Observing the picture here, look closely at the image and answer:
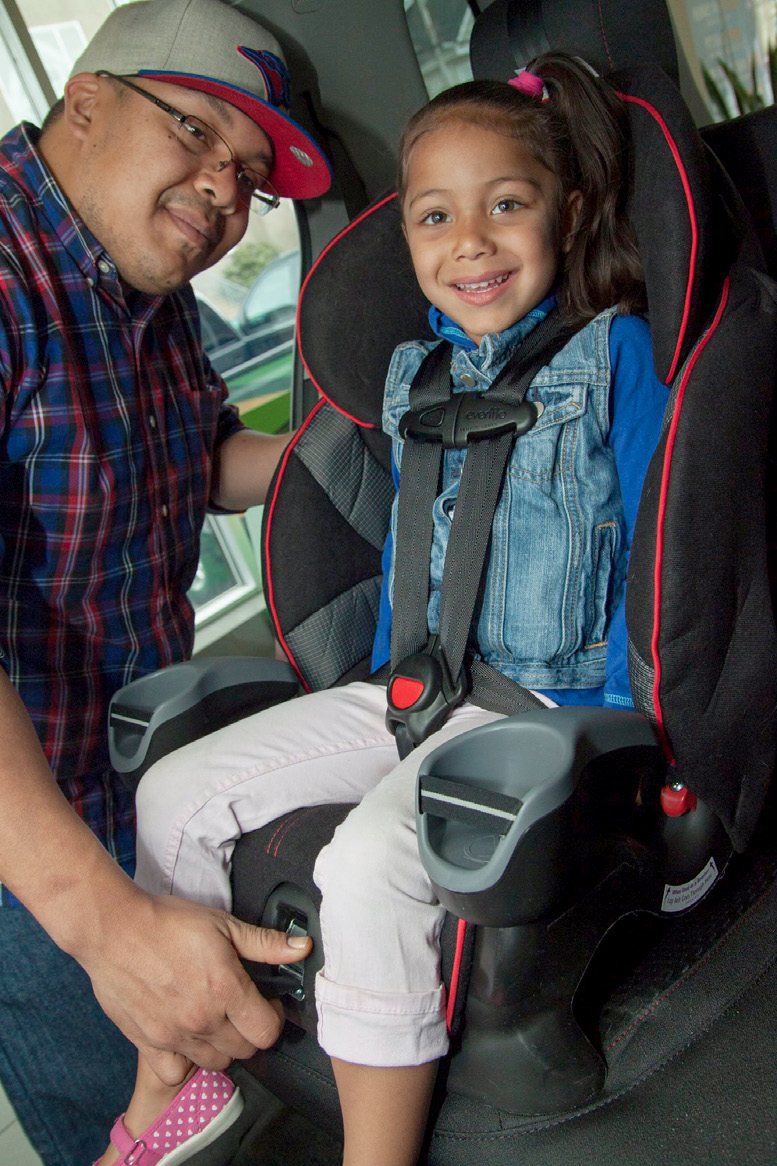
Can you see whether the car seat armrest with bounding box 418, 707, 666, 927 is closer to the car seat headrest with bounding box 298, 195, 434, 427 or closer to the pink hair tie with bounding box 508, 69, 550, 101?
the car seat headrest with bounding box 298, 195, 434, 427

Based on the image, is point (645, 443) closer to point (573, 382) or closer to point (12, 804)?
point (573, 382)

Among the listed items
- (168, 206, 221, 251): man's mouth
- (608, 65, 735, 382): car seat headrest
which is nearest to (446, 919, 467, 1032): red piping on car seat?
(608, 65, 735, 382): car seat headrest

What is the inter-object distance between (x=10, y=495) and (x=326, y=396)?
1.48ft

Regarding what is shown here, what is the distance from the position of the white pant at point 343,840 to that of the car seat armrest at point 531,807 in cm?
10

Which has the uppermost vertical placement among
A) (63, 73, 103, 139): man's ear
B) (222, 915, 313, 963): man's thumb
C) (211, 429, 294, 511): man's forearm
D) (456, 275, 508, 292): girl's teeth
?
(63, 73, 103, 139): man's ear

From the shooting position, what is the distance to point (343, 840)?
94cm

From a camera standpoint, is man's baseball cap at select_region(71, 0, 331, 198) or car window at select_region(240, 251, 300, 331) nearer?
man's baseball cap at select_region(71, 0, 331, 198)

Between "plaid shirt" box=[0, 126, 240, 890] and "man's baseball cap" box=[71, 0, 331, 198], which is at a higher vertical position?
→ "man's baseball cap" box=[71, 0, 331, 198]

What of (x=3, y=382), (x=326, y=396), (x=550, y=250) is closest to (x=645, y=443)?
(x=550, y=250)

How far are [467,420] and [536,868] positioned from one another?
594 mm

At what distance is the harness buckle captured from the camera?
3.70 ft

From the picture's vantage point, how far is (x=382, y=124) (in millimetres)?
1459

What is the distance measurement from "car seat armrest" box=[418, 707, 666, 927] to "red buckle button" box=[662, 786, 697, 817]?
0.15 ft

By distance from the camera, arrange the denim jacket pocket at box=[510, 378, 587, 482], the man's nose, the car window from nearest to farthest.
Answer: the denim jacket pocket at box=[510, 378, 587, 482], the man's nose, the car window
